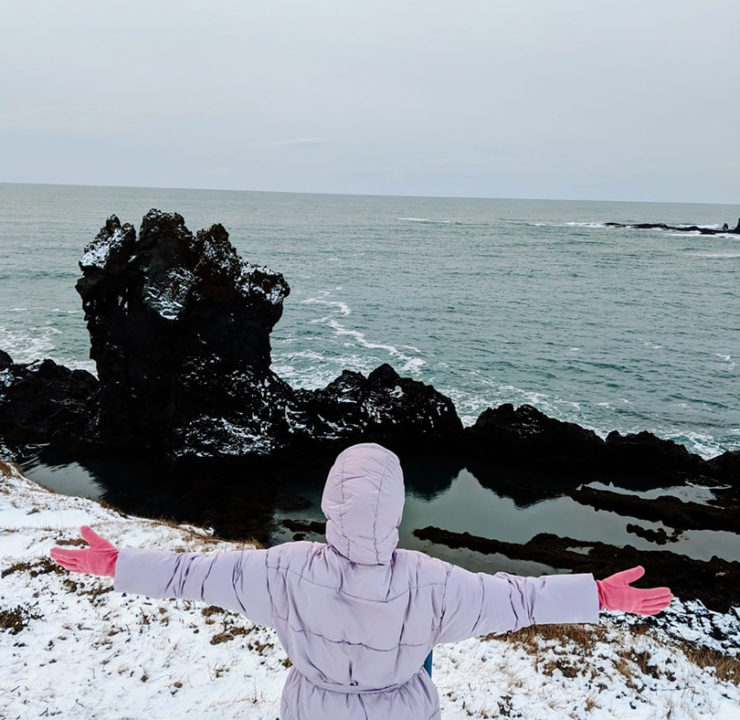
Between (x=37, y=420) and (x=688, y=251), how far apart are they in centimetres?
11821

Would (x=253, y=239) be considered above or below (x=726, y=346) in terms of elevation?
above

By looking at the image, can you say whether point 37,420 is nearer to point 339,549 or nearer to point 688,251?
point 339,549

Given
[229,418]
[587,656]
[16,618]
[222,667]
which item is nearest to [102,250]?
[229,418]

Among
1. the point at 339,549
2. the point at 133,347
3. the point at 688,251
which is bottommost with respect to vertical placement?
the point at 133,347

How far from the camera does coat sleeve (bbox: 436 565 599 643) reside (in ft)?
8.48

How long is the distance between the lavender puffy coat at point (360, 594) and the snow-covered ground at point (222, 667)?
5063mm

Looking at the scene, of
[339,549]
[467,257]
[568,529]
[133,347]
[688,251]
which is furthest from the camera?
[688,251]

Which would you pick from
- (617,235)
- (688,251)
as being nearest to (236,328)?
(688,251)

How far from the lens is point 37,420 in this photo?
28.2 meters

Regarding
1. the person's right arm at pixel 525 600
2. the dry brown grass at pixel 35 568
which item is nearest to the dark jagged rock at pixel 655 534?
the dry brown grass at pixel 35 568

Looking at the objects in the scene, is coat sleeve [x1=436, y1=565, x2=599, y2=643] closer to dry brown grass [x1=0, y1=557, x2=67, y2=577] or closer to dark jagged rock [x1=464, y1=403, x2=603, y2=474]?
dry brown grass [x1=0, y1=557, x2=67, y2=577]

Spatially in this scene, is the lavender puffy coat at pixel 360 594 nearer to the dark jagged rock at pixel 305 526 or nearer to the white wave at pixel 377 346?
the dark jagged rock at pixel 305 526

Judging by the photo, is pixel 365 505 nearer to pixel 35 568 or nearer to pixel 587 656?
pixel 587 656

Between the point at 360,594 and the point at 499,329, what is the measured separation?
161ft
